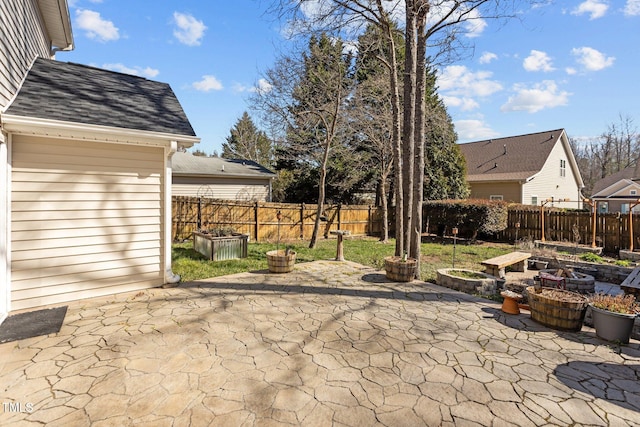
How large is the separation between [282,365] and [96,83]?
6142 mm

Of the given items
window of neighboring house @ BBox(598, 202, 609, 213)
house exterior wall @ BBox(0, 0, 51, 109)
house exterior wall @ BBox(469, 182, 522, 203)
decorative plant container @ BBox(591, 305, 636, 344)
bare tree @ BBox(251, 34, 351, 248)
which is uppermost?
bare tree @ BBox(251, 34, 351, 248)

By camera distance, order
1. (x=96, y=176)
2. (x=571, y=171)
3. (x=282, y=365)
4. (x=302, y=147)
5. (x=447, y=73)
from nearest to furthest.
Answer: (x=282, y=365) < (x=96, y=176) < (x=447, y=73) < (x=302, y=147) < (x=571, y=171)

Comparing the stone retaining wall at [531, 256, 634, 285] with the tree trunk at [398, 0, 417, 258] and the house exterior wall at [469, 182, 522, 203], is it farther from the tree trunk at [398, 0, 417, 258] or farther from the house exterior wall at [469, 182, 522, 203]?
the house exterior wall at [469, 182, 522, 203]

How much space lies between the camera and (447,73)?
8.21 metres

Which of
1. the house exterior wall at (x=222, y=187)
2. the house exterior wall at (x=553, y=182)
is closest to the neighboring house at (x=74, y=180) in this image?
the house exterior wall at (x=222, y=187)

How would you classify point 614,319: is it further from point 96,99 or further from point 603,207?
point 603,207

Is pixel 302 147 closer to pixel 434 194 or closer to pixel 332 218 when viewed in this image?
pixel 332 218

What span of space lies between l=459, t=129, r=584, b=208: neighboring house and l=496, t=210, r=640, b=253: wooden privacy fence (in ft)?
18.6

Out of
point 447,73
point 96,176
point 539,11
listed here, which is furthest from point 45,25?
point 539,11

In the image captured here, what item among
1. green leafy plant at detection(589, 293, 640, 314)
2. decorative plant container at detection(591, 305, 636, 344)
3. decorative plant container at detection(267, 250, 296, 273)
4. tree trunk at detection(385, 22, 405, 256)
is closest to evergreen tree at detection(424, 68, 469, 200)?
tree trunk at detection(385, 22, 405, 256)

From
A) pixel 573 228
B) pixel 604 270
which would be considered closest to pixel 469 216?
pixel 573 228

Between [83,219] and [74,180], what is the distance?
1.89ft

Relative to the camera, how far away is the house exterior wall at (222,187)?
15219 millimetres

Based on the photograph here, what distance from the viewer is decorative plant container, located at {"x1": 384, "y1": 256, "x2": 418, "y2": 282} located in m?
5.90
